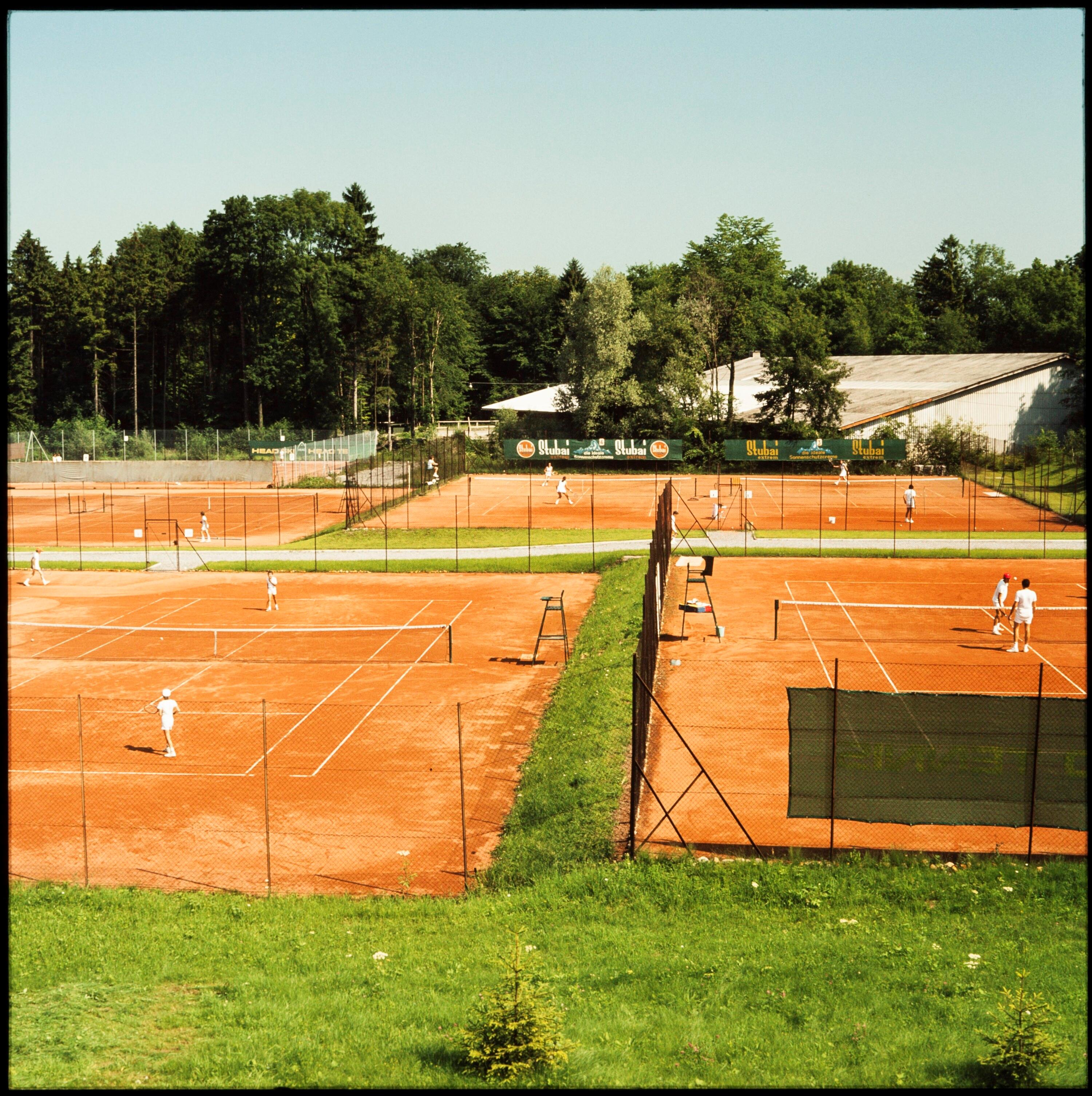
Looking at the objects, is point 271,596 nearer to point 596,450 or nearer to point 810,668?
point 810,668

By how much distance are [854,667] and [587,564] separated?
1779cm

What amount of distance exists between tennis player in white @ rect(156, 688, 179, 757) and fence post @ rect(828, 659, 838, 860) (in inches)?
474

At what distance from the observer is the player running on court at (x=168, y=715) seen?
21.0 metres

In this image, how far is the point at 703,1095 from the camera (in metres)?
7.34

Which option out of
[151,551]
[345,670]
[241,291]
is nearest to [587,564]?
[345,670]

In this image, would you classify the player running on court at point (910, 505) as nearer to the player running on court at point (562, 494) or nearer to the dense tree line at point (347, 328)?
the player running on court at point (562, 494)

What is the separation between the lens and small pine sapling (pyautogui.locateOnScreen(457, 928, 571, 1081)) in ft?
28.9

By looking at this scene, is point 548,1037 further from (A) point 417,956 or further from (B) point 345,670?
(B) point 345,670

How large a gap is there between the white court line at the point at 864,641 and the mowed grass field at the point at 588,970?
647 centimetres

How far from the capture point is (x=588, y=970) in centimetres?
1191

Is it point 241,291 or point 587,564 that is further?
point 241,291

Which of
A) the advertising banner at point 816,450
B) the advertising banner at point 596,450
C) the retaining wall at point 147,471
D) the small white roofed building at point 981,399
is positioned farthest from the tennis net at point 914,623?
the retaining wall at point 147,471

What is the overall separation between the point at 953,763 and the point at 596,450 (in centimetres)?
6923

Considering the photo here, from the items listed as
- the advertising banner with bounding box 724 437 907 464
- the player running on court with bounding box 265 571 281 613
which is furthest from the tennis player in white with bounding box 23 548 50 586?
the advertising banner with bounding box 724 437 907 464
